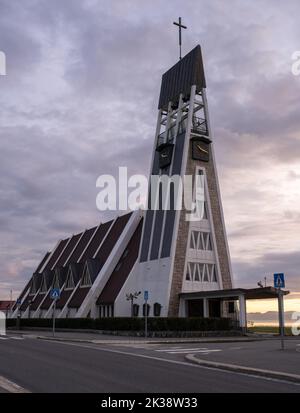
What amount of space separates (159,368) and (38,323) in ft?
139

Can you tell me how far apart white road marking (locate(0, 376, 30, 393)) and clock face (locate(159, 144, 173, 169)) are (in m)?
37.5

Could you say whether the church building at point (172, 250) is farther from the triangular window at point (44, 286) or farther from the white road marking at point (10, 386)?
the white road marking at point (10, 386)

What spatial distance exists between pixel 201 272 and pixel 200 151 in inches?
442

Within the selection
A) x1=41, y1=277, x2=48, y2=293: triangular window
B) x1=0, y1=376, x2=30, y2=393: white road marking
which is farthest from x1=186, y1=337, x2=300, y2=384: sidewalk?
x1=41, y1=277, x2=48, y2=293: triangular window

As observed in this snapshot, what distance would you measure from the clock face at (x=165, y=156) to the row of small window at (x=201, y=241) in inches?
291

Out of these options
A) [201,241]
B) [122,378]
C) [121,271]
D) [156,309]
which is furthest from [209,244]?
[122,378]

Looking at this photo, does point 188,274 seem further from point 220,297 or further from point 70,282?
point 70,282

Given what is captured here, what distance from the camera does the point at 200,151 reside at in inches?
1843

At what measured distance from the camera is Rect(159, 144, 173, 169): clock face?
1871 inches

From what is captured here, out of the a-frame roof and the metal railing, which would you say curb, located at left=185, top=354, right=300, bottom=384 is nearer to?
the a-frame roof

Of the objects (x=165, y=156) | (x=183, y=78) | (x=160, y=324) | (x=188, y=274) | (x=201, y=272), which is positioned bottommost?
(x=160, y=324)
